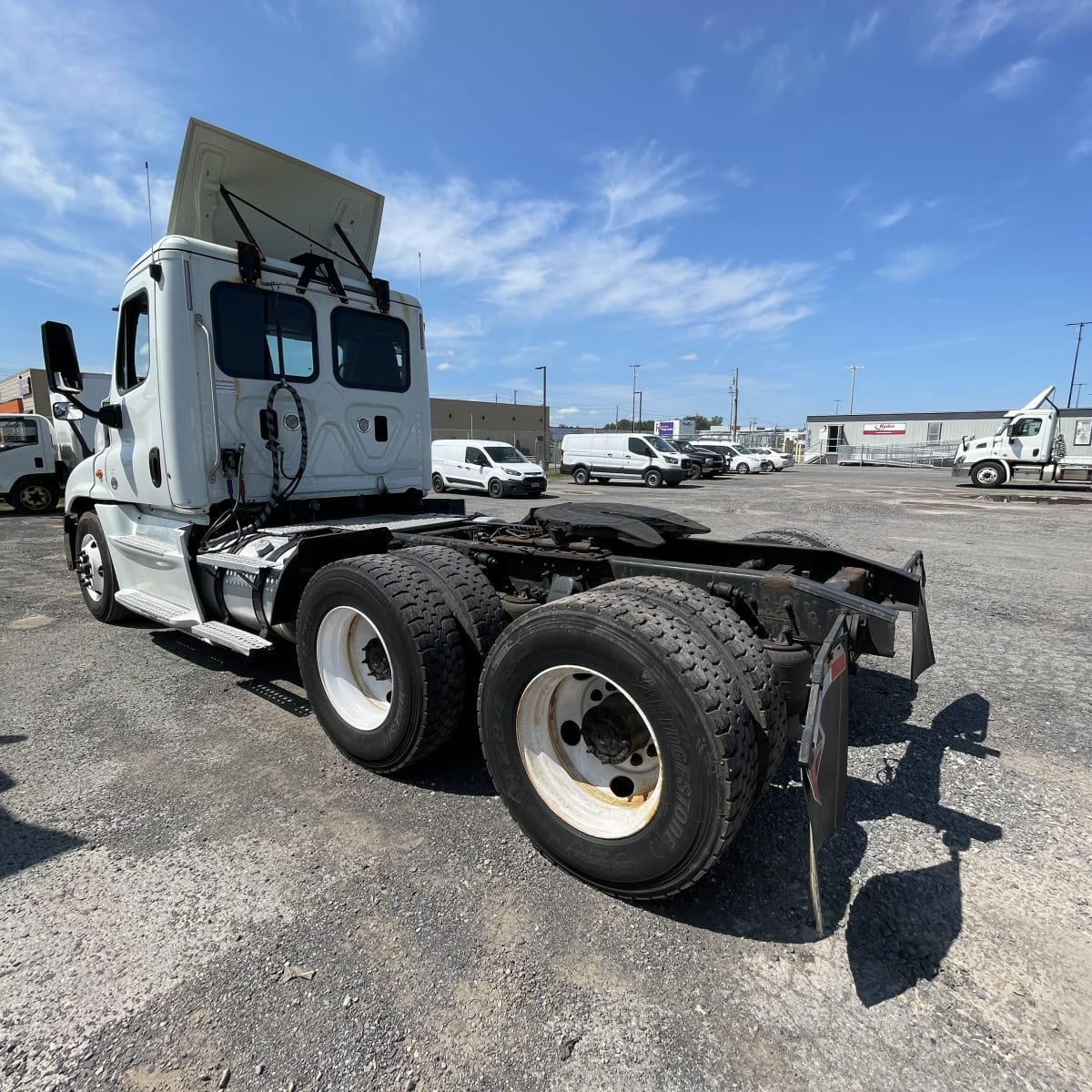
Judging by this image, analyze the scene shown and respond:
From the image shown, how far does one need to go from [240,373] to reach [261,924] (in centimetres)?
361

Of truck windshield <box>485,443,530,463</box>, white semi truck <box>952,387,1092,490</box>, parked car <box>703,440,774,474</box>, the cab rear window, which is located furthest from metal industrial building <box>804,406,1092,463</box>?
the cab rear window

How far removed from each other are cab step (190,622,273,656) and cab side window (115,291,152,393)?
1839 mm

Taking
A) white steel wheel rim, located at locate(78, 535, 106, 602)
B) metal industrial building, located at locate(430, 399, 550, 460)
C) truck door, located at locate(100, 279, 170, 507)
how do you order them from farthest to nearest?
metal industrial building, located at locate(430, 399, 550, 460)
white steel wheel rim, located at locate(78, 535, 106, 602)
truck door, located at locate(100, 279, 170, 507)

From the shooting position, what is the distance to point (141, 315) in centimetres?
457

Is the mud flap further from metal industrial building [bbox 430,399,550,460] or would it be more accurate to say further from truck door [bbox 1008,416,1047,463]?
metal industrial building [bbox 430,399,550,460]

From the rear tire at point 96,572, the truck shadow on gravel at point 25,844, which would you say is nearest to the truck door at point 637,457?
the rear tire at point 96,572

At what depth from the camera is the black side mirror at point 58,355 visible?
15.3ft

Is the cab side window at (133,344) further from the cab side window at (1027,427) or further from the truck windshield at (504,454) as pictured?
the cab side window at (1027,427)

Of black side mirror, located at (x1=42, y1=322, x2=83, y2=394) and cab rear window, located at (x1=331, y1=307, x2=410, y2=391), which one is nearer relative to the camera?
black side mirror, located at (x1=42, y1=322, x2=83, y2=394)

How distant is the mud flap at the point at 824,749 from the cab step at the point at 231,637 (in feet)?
10.3

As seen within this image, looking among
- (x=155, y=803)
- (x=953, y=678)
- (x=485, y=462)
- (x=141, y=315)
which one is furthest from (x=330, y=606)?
(x=485, y=462)

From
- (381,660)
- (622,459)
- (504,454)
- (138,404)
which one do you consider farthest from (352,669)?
(622,459)

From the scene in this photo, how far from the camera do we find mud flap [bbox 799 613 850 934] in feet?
6.36

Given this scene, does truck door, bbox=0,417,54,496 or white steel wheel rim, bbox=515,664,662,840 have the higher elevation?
truck door, bbox=0,417,54,496
